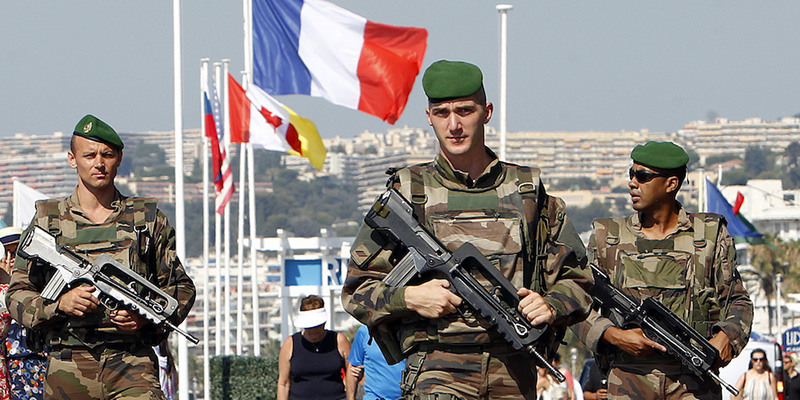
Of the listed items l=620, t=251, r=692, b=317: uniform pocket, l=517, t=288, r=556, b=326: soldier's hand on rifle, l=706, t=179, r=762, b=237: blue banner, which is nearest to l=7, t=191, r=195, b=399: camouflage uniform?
l=517, t=288, r=556, b=326: soldier's hand on rifle

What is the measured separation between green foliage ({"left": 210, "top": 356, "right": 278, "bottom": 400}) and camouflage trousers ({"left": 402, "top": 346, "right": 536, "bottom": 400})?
56.7 feet

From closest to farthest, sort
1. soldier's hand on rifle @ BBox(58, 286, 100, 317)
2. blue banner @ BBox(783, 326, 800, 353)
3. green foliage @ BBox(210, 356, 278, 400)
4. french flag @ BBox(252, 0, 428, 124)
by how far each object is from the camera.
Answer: soldier's hand on rifle @ BBox(58, 286, 100, 317), french flag @ BBox(252, 0, 428, 124), green foliage @ BBox(210, 356, 278, 400), blue banner @ BBox(783, 326, 800, 353)

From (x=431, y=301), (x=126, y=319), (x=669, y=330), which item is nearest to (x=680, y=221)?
(x=669, y=330)

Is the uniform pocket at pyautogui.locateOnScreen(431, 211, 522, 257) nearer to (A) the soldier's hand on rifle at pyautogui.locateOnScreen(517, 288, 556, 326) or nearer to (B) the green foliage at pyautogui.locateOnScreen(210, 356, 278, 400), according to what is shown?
(A) the soldier's hand on rifle at pyautogui.locateOnScreen(517, 288, 556, 326)

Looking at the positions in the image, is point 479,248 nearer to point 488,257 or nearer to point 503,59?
point 488,257

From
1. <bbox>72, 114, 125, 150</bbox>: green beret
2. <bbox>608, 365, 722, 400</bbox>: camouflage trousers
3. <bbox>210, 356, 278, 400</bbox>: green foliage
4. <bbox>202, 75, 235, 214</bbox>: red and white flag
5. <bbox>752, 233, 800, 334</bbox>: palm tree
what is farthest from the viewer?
<bbox>752, 233, 800, 334</bbox>: palm tree

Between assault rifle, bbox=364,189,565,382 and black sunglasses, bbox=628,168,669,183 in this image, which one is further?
black sunglasses, bbox=628,168,669,183

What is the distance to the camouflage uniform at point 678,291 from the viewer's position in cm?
680

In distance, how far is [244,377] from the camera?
73.7ft

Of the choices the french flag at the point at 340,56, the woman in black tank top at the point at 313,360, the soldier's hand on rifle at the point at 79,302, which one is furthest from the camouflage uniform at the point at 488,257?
the french flag at the point at 340,56

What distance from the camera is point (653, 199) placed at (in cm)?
698

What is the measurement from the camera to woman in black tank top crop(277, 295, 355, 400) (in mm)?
9602

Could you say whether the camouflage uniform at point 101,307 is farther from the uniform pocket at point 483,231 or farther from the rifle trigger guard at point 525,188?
the rifle trigger guard at point 525,188

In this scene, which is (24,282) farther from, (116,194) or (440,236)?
(440,236)
